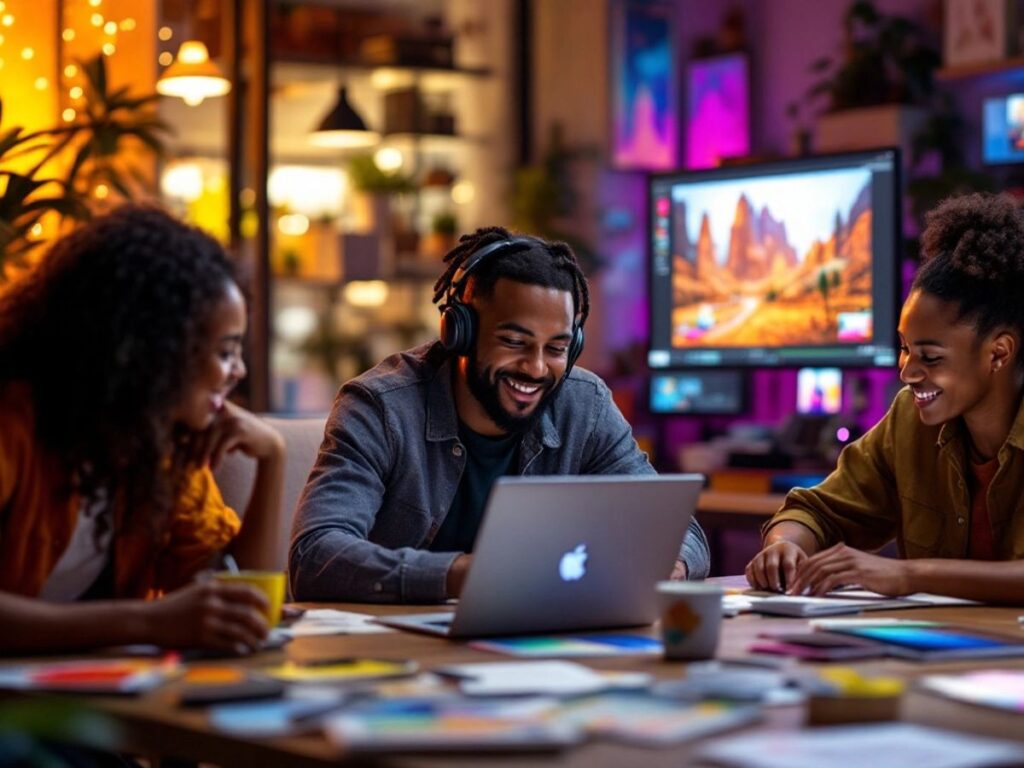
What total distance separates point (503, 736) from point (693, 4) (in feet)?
18.7

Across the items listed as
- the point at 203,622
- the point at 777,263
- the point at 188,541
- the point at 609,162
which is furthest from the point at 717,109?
the point at 203,622

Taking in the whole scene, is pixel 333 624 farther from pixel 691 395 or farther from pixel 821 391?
pixel 691 395

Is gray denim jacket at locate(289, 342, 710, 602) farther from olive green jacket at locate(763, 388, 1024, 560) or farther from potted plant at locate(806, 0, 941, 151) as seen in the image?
potted plant at locate(806, 0, 941, 151)

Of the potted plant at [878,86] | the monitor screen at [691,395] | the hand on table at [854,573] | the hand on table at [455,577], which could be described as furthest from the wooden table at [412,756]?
the potted plant at [878,86]

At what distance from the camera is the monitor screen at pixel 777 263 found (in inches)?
158

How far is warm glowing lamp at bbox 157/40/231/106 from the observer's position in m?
5.35

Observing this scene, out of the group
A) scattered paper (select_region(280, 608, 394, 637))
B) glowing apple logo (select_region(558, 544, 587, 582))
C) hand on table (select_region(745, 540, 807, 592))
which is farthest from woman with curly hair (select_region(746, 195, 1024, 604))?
scattered paper (select_region(280, 608, 394, 637))

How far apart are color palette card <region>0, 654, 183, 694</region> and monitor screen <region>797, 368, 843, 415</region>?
326 cm

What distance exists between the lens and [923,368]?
7.61ft

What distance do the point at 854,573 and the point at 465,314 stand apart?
67 centimetres

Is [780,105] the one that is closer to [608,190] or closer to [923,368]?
[608,190]

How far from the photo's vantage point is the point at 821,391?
15.1 ft

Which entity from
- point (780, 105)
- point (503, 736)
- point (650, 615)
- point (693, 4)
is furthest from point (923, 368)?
point (693, 4)

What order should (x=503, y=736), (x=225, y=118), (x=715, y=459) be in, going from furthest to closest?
(x=225, y=118) < (x=715, y=459) < (x=503, y=736)
